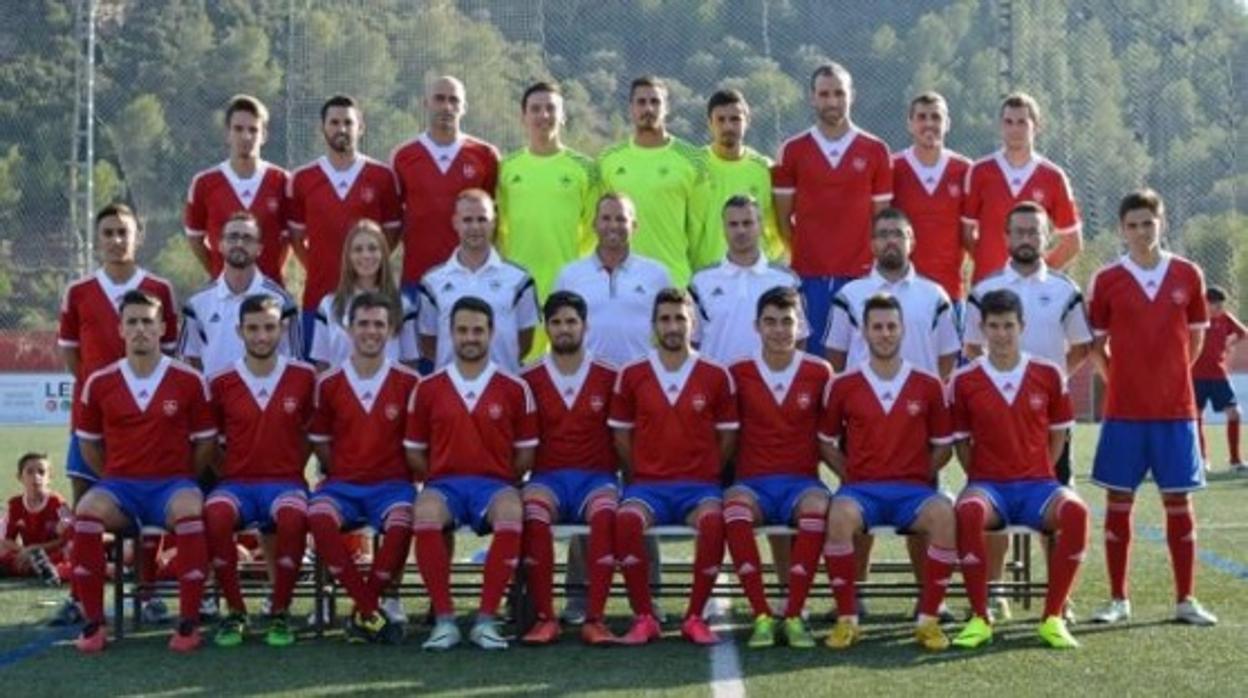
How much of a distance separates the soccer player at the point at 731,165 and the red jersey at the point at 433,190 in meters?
0.96

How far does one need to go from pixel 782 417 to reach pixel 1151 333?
1482 millimetres

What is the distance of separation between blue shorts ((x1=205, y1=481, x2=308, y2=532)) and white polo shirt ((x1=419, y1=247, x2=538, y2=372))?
875 millimetres

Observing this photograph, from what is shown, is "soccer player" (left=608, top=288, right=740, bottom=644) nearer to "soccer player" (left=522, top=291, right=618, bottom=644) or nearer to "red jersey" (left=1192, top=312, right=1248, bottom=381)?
"soccer player" (left=522, top=291, right=618, bottom=644)

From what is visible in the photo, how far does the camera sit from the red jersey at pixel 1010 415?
291 inches

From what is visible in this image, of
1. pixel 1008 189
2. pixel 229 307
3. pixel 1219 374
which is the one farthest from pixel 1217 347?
pixel 229 307

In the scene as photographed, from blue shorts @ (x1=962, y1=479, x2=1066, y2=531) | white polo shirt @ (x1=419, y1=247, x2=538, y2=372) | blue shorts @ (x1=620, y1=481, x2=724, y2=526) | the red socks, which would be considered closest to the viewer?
the red socks

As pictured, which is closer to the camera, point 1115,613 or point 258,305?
point 258,305

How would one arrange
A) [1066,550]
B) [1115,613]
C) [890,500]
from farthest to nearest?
[1115,613] < [890,500] < [1066,550]

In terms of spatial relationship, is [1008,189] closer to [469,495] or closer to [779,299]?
[779,299]

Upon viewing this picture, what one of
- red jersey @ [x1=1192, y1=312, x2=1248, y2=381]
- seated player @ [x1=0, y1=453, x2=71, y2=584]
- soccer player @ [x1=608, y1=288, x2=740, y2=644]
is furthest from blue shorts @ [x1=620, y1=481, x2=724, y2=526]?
red jersey @ [x1=1192, y1=312, x2=1248, y2=381]

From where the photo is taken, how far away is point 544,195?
8.46 meters

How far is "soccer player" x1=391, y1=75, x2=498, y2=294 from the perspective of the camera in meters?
8.44

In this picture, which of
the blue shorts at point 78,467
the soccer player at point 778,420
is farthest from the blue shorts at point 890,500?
the blue shorts at point 78,467

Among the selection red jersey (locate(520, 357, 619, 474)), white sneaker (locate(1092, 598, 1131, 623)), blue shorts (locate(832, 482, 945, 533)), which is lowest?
white sneaker (locate(1092, 598, 1131, 623))
